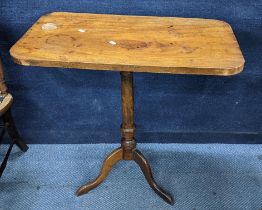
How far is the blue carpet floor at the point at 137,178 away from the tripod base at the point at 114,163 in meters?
0.04

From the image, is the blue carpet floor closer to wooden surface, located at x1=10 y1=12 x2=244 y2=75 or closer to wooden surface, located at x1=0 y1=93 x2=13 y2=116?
wooden surface, located at x1=0 y1=93 x2=13 y2=116

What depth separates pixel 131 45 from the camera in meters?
1.04

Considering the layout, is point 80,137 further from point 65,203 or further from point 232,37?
point 232,37

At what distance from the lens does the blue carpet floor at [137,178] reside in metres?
1.57

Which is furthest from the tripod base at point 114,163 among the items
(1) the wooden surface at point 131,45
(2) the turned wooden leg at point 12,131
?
(1) the wooden surface at point 131,45

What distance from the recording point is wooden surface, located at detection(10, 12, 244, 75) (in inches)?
36.9

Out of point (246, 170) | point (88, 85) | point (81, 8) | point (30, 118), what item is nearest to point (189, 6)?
point (81, 8)

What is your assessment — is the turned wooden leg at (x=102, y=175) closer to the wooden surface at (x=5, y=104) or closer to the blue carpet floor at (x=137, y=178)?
the blue carpet floor at (x=137, y=178)

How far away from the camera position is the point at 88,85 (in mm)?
1680

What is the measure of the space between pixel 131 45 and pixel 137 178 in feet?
2.96

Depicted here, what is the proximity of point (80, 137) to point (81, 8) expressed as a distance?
2.66 ft

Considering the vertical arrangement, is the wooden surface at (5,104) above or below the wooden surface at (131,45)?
below

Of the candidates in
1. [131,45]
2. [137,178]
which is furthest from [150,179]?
[131,45]

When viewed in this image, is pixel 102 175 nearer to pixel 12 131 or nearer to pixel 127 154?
pixel 127 154
